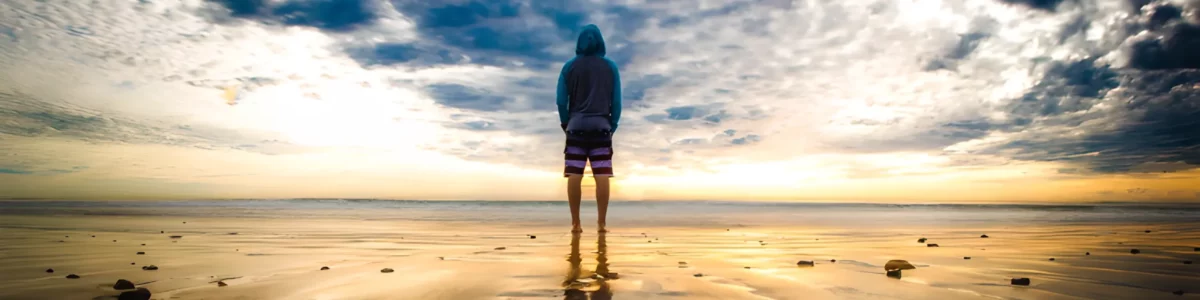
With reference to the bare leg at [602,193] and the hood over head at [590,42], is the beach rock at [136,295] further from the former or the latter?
the hood over head at [590,42]

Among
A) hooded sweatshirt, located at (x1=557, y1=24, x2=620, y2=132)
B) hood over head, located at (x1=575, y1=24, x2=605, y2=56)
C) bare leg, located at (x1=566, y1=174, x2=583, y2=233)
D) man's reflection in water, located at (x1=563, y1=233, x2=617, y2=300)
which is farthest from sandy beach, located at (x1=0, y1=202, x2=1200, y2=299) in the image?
hood over head, located at (x1=575, y1=24, x2=605, y2=56)

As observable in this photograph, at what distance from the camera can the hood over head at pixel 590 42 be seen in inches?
258

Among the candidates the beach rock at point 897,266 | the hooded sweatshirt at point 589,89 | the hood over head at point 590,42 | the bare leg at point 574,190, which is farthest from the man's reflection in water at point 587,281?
the hood over head at point 590,42

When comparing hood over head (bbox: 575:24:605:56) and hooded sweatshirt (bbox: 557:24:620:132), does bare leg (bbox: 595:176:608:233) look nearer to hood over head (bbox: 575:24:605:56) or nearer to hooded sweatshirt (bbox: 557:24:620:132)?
hooded sweatshirt (bbox: 557:24:620:132)

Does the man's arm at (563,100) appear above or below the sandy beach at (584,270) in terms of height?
above

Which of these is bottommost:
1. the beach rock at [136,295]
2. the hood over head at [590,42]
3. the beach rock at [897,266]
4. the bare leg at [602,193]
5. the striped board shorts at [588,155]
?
the beach rock at [136,295]

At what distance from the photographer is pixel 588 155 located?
641cm

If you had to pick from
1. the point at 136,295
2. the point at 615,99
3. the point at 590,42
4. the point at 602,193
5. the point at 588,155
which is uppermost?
the point at 590,42

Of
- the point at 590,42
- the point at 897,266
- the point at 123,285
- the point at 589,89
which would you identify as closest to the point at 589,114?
the point at 589,89

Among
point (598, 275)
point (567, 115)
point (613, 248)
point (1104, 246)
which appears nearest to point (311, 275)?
point (598, 275)

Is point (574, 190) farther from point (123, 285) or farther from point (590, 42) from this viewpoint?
point (123, 285)

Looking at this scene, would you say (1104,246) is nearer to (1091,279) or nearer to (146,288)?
(1091,279)

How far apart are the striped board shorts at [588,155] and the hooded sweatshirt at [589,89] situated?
147 millimetres

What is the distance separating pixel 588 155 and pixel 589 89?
0.70 m
